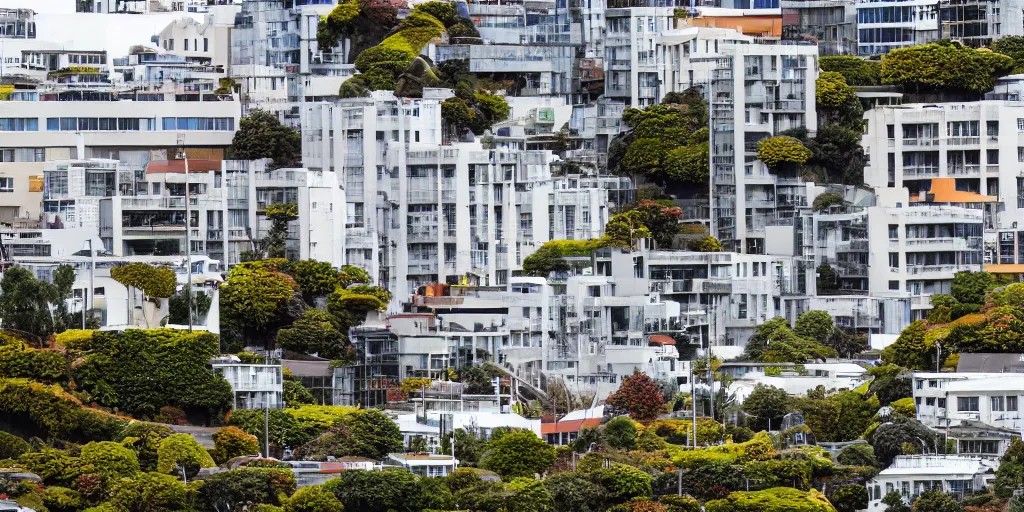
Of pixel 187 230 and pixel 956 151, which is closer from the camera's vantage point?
pixel 187 230

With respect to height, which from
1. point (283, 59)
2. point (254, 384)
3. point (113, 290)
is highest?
point (283, 59)

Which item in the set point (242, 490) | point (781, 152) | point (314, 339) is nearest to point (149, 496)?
point (242, 490)

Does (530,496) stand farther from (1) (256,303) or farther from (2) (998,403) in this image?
(1) (256,303)

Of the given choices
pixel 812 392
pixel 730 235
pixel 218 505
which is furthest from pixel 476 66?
pixel 218 505

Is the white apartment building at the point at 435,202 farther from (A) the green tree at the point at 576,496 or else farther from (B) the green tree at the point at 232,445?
(A) the green tree at the point at 576,496

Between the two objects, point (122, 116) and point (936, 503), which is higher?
point (122, 116)

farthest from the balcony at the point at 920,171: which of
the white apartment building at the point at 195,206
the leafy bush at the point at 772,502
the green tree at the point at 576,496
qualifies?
the green tree at the point at 576,496

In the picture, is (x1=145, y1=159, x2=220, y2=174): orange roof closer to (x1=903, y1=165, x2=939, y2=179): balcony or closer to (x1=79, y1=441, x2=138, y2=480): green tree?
(x1=903, y1=165, x2=939, y2=179): balcony
